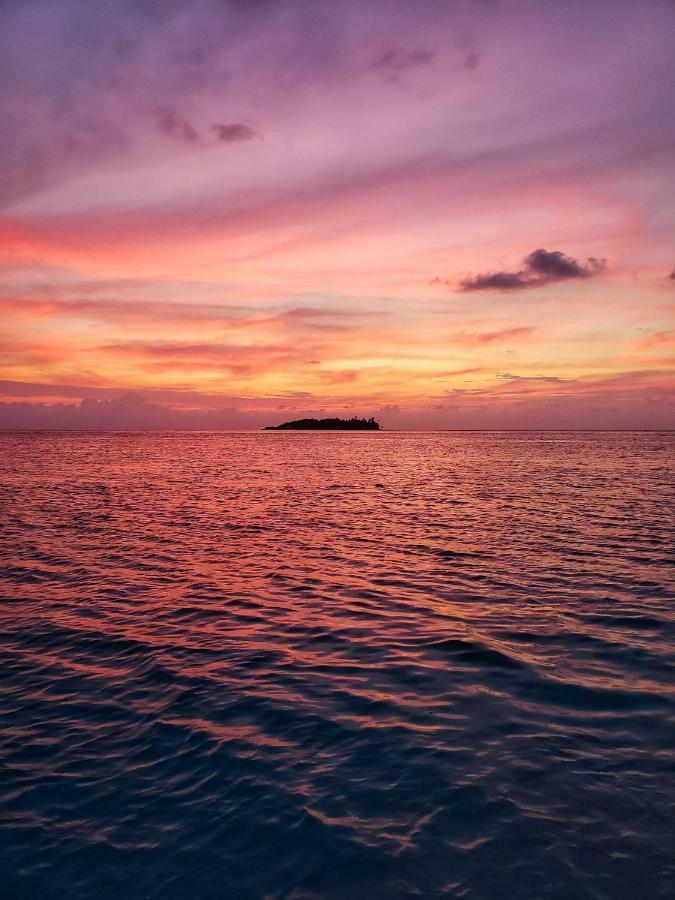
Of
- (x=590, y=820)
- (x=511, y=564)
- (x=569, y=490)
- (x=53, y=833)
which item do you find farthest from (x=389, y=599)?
(x=569, y=490)

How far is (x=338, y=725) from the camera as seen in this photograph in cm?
960

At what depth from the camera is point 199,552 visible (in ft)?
80.3

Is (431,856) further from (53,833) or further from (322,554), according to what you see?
(322,554)

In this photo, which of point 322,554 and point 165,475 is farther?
point 165,475

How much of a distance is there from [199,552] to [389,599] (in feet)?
33.4

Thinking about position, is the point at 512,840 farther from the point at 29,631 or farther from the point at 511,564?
the point at 511,564

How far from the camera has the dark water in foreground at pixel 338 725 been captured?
6504mm

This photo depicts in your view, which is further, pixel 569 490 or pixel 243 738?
pixel 569 490

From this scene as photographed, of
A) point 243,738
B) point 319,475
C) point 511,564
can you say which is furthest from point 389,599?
point 319,475

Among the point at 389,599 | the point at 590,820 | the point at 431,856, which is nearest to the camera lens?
the point at 431,856

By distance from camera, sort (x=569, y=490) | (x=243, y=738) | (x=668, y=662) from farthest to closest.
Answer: (x=569, y=490) < (x=668, y=662) < (x=243, y=738)

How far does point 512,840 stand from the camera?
6840mm

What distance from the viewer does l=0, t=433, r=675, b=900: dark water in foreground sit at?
6.50 meters

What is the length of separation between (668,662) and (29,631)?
14016 millimetres
